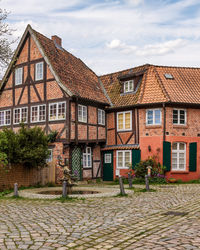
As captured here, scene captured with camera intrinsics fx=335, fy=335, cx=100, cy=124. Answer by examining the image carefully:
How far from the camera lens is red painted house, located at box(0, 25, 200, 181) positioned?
21484 millimetres

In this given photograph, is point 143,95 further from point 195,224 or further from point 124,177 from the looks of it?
point 195,224

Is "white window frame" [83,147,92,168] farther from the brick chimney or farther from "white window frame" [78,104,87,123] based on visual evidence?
the brick chimney

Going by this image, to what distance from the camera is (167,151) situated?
70.6ft

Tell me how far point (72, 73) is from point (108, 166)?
7.07 m

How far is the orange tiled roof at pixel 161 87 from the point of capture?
22234 mm

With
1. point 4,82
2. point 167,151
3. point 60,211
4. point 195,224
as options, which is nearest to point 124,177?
point 167,151

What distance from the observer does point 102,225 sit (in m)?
7.73

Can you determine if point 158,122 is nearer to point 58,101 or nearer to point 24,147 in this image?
point 58,101

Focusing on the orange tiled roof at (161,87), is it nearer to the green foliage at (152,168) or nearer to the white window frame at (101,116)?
the white window frame at (101,116)

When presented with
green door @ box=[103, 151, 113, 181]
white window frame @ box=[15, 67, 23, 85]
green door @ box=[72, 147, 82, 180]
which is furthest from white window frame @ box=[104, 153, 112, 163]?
white window frame @ box=[15, 67, 23, 85]

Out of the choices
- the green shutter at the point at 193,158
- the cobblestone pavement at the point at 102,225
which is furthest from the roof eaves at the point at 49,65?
the cobblestone pavement at the point at 102,225

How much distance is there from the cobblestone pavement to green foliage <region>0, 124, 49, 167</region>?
6252mm

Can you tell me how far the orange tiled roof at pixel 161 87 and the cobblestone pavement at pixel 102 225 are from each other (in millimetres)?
11557

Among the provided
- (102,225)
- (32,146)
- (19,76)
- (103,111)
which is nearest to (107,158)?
(103,111)
